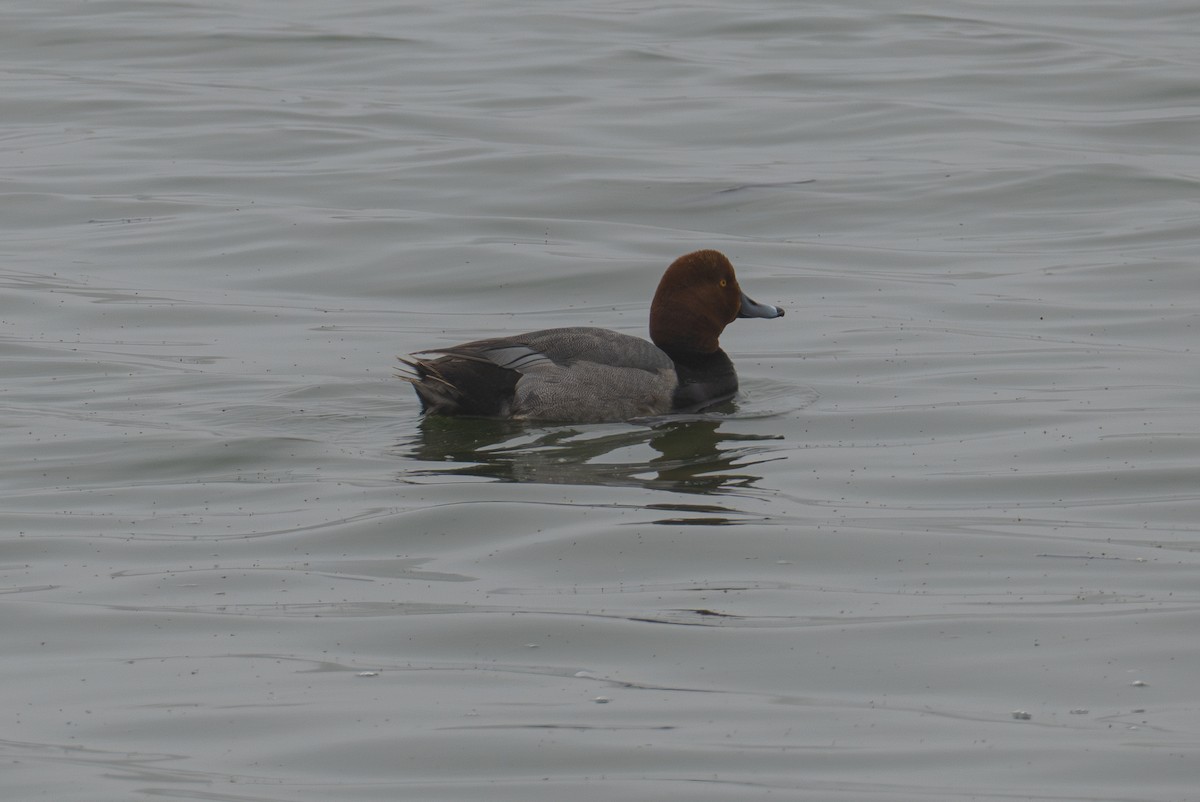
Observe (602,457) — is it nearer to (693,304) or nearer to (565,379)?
(565,379)

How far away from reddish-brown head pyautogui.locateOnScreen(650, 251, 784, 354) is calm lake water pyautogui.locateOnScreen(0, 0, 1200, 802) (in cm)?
52

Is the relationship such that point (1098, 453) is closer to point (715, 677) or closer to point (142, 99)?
point (715, 677)

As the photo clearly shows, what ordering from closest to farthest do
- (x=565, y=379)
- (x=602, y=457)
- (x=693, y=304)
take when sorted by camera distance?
1. (x=602, y=457)
2. (x=565, y=379)
3. (x=693, y=304)

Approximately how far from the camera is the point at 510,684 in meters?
5.39

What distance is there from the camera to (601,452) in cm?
851

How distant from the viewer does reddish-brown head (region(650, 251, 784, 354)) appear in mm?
9695

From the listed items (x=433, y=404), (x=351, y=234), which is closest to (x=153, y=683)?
(x=433, y=404)

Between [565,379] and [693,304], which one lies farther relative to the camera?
[693,304]

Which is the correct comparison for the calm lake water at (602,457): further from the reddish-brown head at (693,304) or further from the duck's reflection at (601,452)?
the reddish-brown head at (693,304)

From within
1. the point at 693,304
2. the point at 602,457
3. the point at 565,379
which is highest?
the point at 693,304

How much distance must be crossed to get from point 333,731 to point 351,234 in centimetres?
940

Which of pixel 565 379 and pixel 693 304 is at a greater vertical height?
pixel 693 304

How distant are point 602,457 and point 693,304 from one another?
1.56 metres

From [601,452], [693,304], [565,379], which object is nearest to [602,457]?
[601,452]
